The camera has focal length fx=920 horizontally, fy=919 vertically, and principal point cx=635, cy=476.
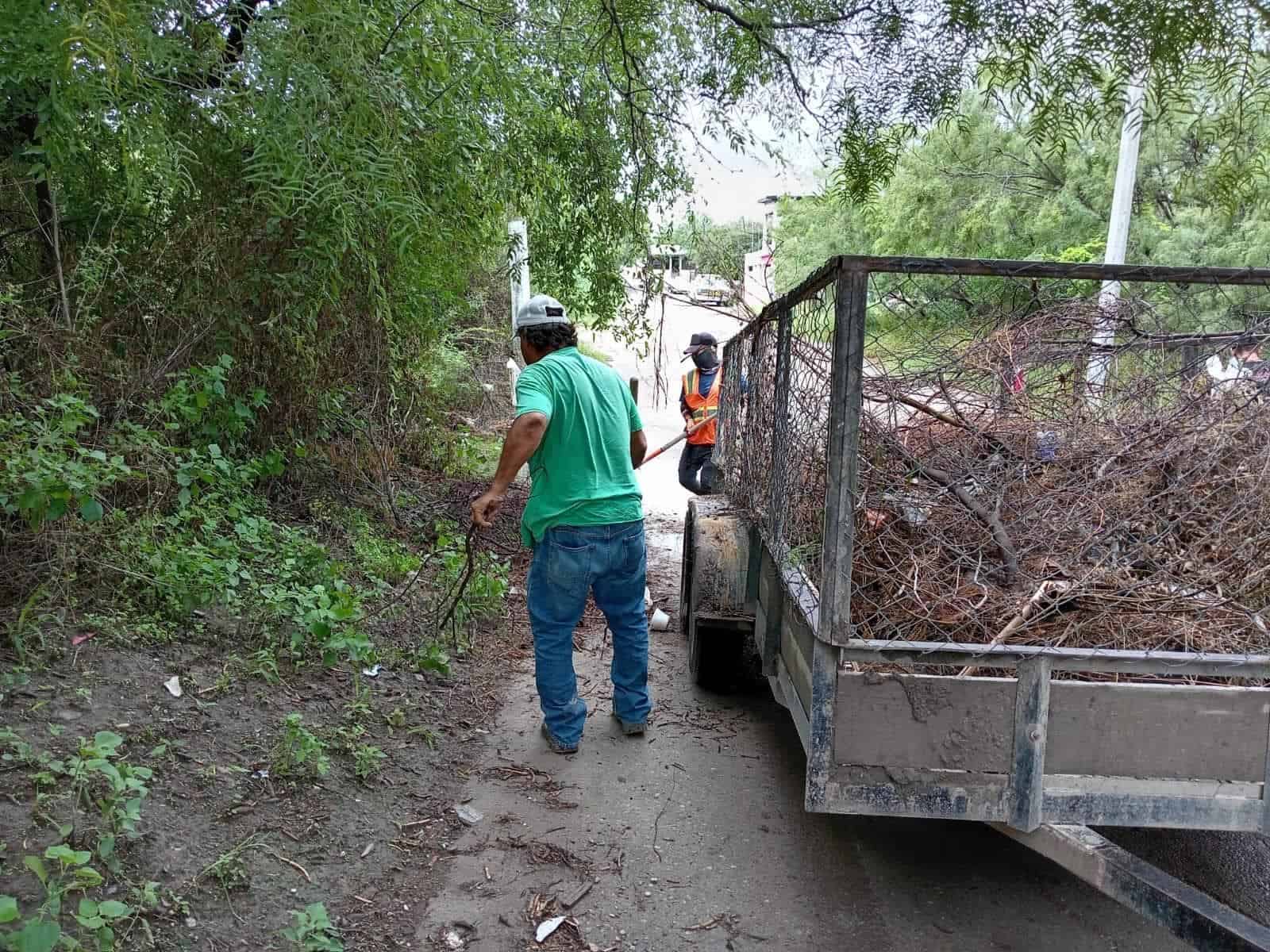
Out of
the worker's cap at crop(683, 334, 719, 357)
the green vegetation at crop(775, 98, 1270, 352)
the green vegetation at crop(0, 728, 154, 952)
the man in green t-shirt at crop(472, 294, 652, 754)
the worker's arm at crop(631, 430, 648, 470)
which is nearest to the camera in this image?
the green vegetation at crop(0, 728, 154, 952)

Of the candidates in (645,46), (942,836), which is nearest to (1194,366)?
(942,836)

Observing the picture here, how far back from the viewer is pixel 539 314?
13.5 feet

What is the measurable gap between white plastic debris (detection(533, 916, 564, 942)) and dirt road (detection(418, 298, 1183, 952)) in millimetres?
20

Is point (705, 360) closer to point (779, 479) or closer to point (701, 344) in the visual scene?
point (701, 344)

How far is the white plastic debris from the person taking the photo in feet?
9.45

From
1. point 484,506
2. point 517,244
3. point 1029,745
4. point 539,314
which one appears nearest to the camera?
point 1029,745

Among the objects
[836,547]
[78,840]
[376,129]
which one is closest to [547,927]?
[78,840]

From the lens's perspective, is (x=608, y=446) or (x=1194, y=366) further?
(x=608, y=446)

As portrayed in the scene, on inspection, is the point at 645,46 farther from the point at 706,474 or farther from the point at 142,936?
the point at 142,936

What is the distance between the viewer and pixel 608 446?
411cm

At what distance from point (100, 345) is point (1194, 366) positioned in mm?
4884

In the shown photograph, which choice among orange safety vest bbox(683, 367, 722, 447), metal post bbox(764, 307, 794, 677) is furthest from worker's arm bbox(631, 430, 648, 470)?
orange safety vest bbox(683, 367, 722, 447)

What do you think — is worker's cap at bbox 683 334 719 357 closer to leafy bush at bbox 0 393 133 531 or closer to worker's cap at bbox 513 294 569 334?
worker's cap at bbox 513 294 569 334

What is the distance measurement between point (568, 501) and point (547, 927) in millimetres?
1695
